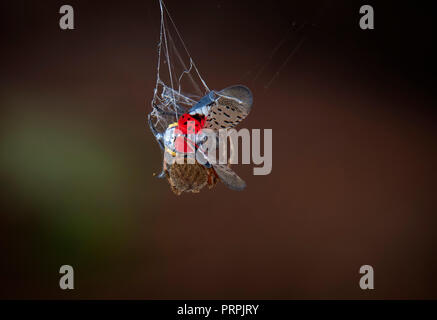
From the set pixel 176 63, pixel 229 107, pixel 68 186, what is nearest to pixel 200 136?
pixel 229 107

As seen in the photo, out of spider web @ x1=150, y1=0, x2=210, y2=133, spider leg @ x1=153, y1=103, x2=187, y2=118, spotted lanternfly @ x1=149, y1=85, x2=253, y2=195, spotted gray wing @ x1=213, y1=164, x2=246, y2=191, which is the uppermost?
spider web @ x1=150, y1=0, x2=210, y2=133

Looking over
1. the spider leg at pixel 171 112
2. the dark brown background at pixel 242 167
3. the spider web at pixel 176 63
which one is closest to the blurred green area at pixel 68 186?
the dark brown background at pixel 242 167

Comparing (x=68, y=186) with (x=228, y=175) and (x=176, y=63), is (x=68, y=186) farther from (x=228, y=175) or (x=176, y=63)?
(x=228, y=175)

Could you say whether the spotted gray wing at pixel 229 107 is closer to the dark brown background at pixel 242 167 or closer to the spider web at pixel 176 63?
the spider web at pixel 176 63

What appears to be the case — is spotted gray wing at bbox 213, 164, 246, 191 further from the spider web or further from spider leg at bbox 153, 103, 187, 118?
the spider web

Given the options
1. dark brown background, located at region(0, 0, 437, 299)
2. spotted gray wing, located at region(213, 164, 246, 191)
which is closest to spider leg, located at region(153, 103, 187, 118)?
spotted gray wing, located at region(213, 164, 246, 191)
